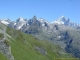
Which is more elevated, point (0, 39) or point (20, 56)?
point (0, 39)

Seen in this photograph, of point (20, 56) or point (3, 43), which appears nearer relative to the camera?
point (3, 43)

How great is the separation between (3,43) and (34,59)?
4844cm

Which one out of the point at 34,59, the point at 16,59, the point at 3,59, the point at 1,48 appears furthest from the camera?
the point at 34,59

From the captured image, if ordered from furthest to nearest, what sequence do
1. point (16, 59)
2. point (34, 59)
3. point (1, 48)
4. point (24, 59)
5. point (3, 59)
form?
1. point (34, 59)
2. point (24, 59)
3. point (16, 59)
4. point (1, 48)
5. point (3, 59)

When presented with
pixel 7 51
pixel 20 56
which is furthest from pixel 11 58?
pixel 20 56

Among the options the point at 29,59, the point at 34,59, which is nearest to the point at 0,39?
the point at 29,59

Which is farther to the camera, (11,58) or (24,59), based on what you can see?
(24,59)

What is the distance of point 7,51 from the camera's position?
5098 inches

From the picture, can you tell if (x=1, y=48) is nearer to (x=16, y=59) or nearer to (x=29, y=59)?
(x=16, y=59)

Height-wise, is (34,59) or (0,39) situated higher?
(0,39)

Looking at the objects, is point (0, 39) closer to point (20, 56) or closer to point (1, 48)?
point (1, 48)

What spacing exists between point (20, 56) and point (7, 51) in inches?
962

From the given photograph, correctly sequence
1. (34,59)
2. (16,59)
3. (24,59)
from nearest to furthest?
(16,59), (24,59), (34,59)

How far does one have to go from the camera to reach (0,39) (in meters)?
132
